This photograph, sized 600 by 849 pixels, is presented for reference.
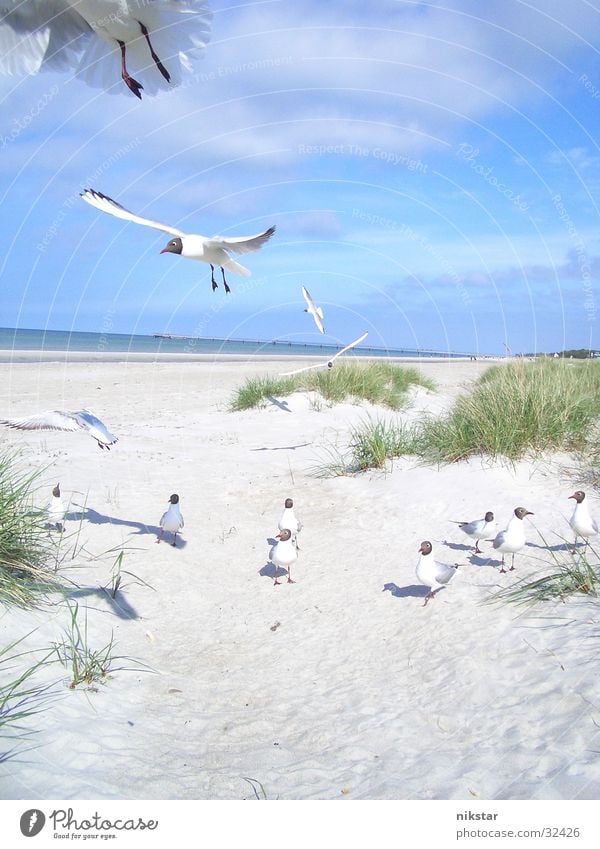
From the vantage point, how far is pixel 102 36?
4.04m

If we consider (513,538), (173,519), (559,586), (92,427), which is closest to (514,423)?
(513,538)

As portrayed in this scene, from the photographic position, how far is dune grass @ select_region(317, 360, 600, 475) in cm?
793

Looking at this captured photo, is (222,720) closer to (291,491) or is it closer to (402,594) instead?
(402,594)

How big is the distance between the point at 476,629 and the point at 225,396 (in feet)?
46.3

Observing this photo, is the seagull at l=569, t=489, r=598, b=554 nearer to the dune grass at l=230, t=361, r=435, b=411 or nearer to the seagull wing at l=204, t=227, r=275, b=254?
the seagull wing at l=204, t=227, r=275, b=254

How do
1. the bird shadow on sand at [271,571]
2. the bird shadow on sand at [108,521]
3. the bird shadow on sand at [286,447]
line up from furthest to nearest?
the bird shadow on sand at [286,447] < the bird shadow on sand at [108,521] < the bird shadow on sand at [271,571]

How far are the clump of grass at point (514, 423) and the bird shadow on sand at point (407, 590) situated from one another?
282 centimetres

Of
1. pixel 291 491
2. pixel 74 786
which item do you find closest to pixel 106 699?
pixel 74 786

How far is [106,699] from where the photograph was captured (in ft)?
11.8

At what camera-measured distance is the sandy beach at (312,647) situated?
302cm

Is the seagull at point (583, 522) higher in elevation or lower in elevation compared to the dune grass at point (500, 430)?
lower

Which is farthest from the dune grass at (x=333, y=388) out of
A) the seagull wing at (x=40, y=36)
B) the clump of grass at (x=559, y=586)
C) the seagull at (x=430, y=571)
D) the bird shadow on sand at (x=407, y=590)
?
the seagull wing at (x=40, y=36)
